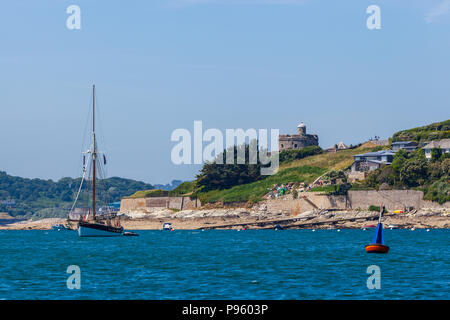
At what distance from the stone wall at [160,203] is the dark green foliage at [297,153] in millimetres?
23969

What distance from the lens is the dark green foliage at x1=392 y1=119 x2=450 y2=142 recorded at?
129750mm

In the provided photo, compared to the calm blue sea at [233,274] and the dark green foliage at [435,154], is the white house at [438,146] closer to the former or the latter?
the dark green foliage at [435,154]

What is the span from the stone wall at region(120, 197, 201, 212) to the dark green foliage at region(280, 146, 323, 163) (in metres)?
24.0

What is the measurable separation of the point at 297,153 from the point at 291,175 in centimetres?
1592

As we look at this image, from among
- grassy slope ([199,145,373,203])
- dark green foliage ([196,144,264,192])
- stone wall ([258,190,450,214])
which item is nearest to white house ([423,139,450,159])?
stone wall ([258,190,450,214])

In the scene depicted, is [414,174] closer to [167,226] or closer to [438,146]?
[438,146]

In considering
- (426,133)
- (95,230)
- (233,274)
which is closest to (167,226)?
(95,230)

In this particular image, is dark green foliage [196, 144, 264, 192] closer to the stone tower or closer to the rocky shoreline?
the rocky shoreline

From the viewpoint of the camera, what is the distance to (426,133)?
444 ft

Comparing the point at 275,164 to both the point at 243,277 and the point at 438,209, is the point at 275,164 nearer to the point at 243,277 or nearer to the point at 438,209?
the point at 438,209

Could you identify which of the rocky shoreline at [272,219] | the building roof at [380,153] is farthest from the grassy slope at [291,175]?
the building roof at [380,153]

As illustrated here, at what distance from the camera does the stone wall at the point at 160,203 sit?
5389 inches

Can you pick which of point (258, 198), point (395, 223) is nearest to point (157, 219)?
point (258, 198)

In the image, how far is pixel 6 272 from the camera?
146 feet
